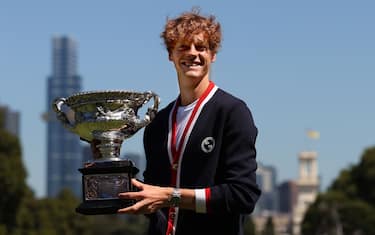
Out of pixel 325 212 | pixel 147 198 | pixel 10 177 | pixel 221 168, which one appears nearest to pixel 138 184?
pixel 147 198

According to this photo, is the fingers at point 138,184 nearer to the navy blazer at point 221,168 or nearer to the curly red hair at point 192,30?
the navy blazer at point 221,168

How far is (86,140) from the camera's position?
4852mm

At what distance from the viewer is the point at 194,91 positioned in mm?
4734

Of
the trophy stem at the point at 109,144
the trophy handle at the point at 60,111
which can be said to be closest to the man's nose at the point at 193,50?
the trophy stem at the point at 109,144

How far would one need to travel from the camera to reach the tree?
61.9 m

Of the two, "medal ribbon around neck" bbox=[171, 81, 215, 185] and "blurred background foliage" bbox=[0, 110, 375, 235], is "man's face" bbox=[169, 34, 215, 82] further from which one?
"blurred background foliage" bbox=[0, 110, 375, 235]

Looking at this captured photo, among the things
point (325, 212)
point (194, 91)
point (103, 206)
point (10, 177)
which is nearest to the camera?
point (103, 206)

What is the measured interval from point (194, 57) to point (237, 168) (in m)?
0.48

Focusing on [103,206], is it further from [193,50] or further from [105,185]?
[193,50]

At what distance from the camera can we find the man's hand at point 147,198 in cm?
438

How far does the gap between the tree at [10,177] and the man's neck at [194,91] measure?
189 ft

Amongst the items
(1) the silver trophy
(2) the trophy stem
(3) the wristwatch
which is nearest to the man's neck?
(1) the silver trophy

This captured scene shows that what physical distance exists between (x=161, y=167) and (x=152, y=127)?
0.25m

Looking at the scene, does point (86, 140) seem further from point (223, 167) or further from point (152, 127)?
point (223, 167)
